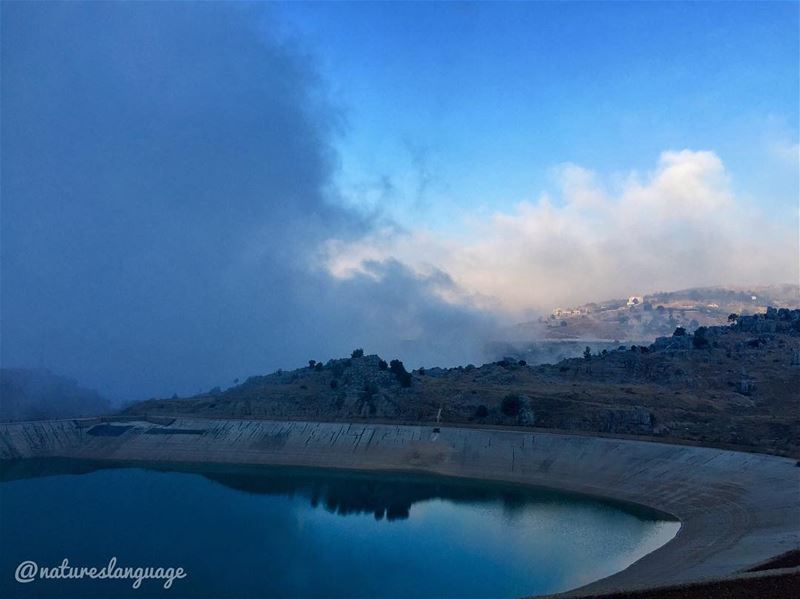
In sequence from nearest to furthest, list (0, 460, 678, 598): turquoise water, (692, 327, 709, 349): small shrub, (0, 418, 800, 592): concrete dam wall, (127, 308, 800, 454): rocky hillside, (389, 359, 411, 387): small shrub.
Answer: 1. (0, 460, 678, 598): turquoise water
2. (0, 418, 800, 592): concrete dam wall
3. (127, 308, 800, 454): rocky hillside
4. (389, 359, 411, 387): small shrub
5. (692, 327, 709, 349): small shrub

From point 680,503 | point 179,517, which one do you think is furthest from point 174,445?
point 680,503

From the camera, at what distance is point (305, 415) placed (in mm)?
131625

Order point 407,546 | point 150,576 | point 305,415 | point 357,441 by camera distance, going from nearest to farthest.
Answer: point 150,576 < point 407,546 < point 357,441 < point 305,415

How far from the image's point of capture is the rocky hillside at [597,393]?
110 m

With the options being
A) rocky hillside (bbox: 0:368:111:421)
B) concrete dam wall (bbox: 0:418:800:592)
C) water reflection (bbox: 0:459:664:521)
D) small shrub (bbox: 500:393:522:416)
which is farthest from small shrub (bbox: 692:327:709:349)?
rocky hillside (bbox: 0:368:111:421)

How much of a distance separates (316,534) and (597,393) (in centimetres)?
7289

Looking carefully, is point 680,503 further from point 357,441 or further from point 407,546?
point 357,441

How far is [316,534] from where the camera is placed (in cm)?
7075

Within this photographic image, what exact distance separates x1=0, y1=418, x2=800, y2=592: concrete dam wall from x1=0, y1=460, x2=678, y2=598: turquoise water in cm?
465

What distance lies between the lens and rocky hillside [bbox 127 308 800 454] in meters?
110

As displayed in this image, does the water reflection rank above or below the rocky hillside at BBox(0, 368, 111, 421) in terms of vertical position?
below

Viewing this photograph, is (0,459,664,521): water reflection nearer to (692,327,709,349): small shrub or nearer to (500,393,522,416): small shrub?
(500,393,522,416): small shrub

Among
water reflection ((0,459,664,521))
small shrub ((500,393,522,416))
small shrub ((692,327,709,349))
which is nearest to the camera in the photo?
water reflection ((0,459,664,521))

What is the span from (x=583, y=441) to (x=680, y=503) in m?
26.0
